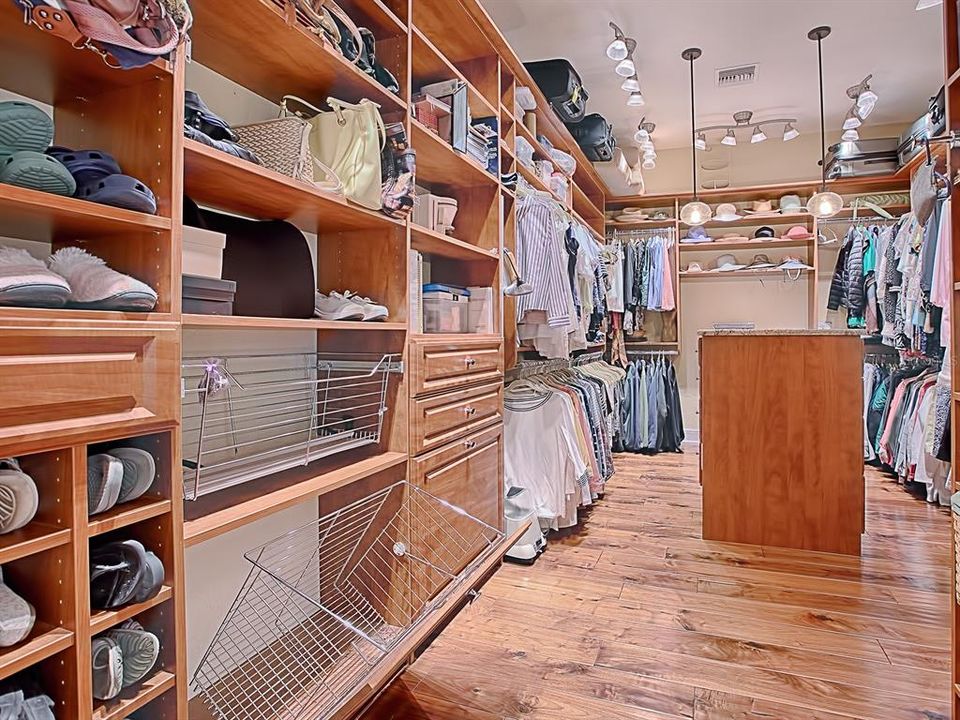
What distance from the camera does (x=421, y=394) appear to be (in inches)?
79.4

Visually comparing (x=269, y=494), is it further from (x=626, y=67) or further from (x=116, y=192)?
(x=626, y=67)

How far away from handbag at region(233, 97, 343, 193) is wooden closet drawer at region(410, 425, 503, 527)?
93cm

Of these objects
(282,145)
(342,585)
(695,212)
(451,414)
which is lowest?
(342,585)

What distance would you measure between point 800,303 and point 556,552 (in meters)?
3.77

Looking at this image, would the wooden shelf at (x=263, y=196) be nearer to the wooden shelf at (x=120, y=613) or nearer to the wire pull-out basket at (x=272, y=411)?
the wire pull-out basket at (x=272, y=411)

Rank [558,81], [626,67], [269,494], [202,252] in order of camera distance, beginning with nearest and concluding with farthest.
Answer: [202,252] → [269,494] → [626,67] → [558,81]

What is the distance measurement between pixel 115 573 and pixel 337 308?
2.94ft

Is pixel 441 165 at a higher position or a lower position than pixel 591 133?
lower

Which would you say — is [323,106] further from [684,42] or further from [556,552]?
[684,42]

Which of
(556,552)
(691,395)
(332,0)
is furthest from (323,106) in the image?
(691,395)

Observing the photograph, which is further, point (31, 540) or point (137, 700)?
point (137, 700)

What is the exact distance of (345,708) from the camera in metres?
1.15

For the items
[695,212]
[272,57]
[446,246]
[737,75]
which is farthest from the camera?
[695,212]

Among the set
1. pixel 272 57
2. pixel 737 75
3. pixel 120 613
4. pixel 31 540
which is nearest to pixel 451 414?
pixel 272 57
